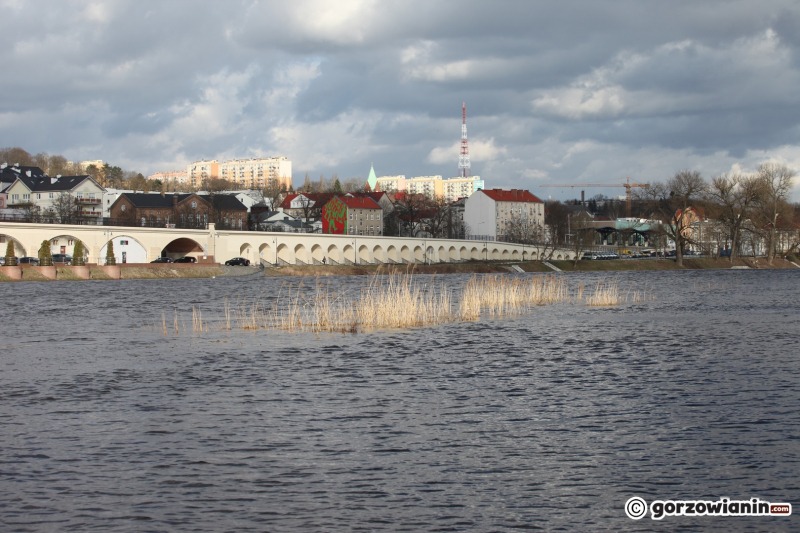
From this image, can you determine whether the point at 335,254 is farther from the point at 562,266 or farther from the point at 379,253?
the point at 562,266

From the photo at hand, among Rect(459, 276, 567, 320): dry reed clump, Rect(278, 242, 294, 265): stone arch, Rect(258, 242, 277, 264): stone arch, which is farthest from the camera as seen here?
Rect(278, 242, 294, 265): stone arch

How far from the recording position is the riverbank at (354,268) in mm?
98312

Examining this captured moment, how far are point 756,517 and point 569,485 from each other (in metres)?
2.63

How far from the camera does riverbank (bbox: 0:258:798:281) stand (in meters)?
98.3

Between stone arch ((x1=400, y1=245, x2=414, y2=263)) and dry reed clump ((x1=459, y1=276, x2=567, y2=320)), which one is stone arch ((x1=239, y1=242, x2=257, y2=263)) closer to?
stone arch ((x1=400, y1=245, x2=414, y2=263))

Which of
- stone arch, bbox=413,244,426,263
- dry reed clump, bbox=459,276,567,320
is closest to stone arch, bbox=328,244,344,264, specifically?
stone arch, bbox=413,244,426,263

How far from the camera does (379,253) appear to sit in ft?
492

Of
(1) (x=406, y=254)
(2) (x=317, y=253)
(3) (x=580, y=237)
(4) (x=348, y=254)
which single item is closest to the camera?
(2) (x=317, y=253)

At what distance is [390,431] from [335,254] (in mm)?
124744

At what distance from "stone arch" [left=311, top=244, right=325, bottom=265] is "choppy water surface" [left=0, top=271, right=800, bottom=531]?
347 ft

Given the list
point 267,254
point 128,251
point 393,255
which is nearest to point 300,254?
point 267,254

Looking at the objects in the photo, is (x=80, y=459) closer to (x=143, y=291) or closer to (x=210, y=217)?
(x=143, y=291)

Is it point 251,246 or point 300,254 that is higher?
point 251,246

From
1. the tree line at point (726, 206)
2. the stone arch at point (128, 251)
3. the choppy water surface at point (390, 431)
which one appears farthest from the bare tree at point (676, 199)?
the choppy water surface at point (390, 431)
